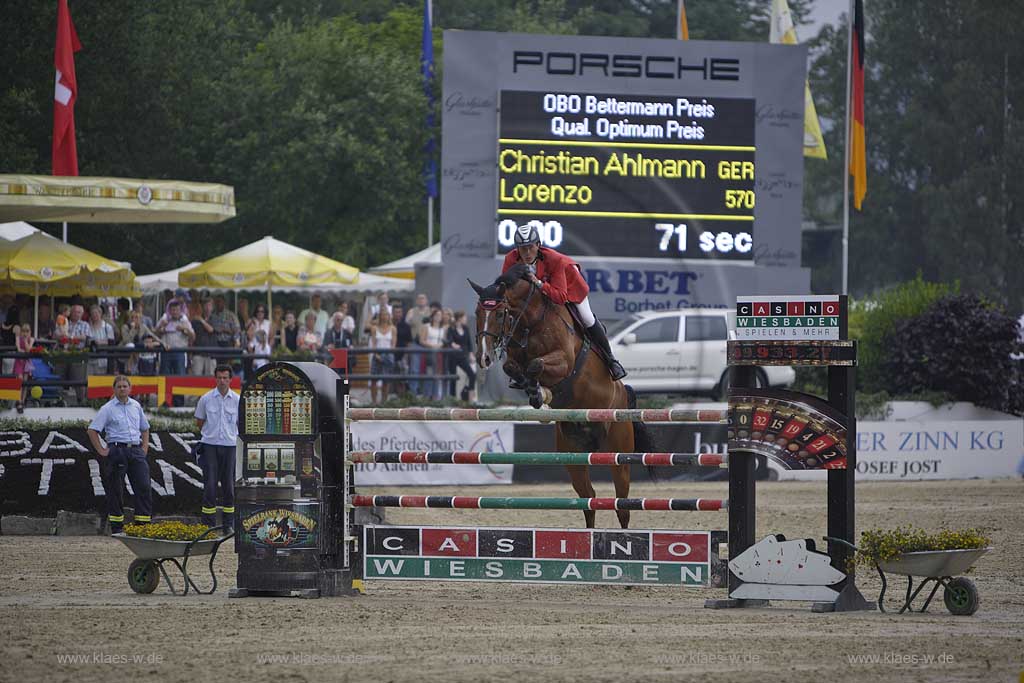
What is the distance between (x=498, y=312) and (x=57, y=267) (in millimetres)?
12647

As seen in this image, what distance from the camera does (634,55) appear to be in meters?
20.7

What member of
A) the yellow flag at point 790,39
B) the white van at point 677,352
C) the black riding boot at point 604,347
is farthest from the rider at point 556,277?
the yellow flag at point 790,39

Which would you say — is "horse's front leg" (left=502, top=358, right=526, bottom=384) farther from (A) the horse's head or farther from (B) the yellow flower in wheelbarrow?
(B) the yellow flower in wheelbarrow

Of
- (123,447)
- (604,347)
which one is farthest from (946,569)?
(123,447)

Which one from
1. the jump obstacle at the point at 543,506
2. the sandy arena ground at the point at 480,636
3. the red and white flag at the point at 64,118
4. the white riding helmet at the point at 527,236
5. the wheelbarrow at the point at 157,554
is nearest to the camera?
the sandy arena ground at the point at 480,636

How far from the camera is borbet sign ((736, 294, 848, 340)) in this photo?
10000 mm

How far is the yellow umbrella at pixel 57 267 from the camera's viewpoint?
70.7ft

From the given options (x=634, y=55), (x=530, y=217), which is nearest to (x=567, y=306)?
(x=530, y=217)

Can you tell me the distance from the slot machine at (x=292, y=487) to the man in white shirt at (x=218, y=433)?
3.85m

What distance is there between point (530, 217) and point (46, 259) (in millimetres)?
7576

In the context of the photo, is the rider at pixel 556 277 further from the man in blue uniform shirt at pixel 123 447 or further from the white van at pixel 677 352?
the white van at pixel 677 352

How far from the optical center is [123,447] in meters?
14.8

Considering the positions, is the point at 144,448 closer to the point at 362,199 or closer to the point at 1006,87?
the point at 362,199

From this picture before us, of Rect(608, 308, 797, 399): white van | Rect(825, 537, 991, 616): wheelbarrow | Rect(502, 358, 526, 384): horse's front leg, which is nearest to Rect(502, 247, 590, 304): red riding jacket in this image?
Rect(502, 358, 526, 384): horse's front leg
